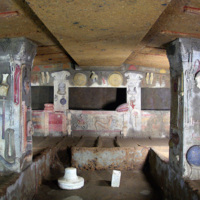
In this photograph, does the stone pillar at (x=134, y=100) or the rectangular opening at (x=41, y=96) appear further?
the rectangular opening at (x=41, y=96)

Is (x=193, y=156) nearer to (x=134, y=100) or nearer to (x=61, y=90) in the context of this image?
(x=134, y=100)

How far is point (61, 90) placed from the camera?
6039mm

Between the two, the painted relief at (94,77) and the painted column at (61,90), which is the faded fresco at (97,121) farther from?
the painted relief at (94,77)

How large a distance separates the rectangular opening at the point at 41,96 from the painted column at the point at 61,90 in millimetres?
801

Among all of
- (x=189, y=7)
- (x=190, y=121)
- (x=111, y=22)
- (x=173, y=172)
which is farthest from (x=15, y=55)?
(x=173, y=172)

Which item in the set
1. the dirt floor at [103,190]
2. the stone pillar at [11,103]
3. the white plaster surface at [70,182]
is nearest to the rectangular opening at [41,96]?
the dirt floor at [103,190]

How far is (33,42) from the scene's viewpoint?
10.0ft

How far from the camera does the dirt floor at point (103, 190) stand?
3.46 meters

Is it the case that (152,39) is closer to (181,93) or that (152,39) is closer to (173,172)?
(181,93)

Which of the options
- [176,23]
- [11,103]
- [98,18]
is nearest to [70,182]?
[11,103]

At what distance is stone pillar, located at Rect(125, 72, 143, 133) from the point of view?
5.93m

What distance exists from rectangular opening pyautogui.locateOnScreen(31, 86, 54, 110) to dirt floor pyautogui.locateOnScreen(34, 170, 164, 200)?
3128 millimetres

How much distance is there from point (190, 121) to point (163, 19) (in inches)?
55.4

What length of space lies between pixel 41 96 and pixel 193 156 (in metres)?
5.35
